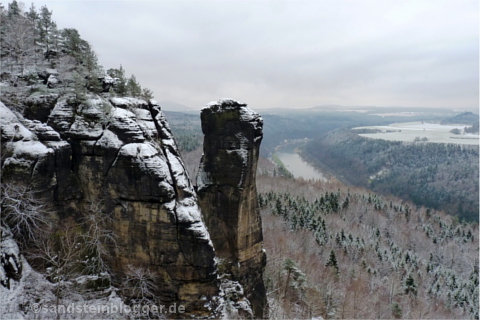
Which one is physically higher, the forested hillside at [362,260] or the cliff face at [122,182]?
the cliff face at [122,182]

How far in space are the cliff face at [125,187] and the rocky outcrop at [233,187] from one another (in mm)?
4363

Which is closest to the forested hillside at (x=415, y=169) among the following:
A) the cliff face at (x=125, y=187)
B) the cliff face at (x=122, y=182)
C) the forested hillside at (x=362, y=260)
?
the forested hillside at (x=362, y=260)

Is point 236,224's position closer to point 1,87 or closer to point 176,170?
point 176,170

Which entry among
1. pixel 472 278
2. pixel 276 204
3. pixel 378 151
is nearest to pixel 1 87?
pixel 276 204

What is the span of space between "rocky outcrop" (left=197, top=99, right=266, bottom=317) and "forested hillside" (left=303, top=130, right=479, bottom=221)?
313 ft

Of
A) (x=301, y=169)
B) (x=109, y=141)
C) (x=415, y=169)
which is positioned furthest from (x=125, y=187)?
(x=415, y=169)

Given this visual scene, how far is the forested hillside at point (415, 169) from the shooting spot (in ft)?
343

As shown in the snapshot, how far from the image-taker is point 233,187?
2000cm

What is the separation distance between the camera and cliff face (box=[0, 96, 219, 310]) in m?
15.1

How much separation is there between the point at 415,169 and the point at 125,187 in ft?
507

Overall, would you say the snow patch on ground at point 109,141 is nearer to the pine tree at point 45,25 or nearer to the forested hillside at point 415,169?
the pine tree at point 45,25

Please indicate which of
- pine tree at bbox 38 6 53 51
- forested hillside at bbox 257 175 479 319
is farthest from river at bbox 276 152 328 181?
pine tree at bbox 38 6 53 51

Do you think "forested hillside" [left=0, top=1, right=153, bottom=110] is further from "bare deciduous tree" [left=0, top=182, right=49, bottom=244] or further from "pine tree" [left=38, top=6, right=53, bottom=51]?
"bare deciduous tree" [left=0, top=182, right=49, bottom=244]

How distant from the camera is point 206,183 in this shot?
2072 cm
